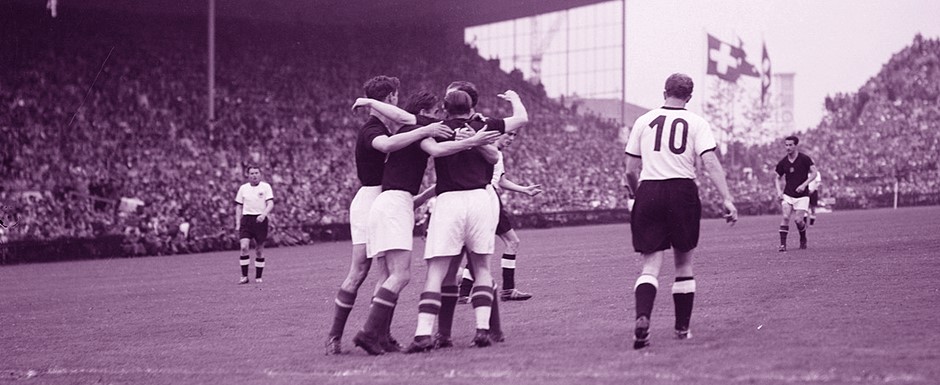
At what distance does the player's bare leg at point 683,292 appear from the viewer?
27.6 ft

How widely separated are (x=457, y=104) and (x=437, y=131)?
494 mm

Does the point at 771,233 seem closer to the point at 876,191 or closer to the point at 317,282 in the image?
the point at 317,282

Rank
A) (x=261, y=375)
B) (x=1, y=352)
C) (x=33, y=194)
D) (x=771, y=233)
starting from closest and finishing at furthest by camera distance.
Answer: (x=261, y=375)
(x=1, y=352)
(x=771, y=233)
(x=33, y=194)

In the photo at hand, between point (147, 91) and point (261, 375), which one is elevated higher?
point (147, 91)

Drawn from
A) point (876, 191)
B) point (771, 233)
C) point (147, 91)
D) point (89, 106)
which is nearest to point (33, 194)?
point (89, 106)

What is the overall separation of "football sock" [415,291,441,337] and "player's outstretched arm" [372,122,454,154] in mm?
1222

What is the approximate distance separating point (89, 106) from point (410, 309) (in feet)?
96.6

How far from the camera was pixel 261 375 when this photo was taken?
780 centimetres

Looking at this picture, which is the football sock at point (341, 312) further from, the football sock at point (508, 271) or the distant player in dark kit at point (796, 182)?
the distant player in dark kit at point (796, 182)

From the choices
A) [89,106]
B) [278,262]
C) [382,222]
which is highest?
[89,106]

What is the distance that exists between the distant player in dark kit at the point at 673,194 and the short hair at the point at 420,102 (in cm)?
181

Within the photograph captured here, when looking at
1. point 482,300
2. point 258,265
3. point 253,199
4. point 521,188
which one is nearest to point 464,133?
point 482,300

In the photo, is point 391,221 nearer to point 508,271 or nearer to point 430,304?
point 430,304

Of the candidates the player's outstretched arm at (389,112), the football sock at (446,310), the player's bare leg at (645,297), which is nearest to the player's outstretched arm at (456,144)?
the player's outstretched arm at (389,112)
